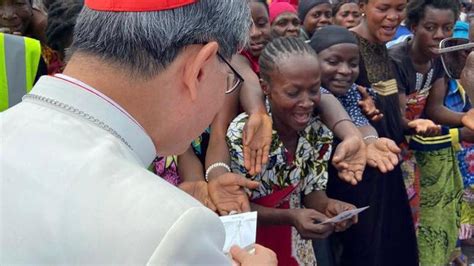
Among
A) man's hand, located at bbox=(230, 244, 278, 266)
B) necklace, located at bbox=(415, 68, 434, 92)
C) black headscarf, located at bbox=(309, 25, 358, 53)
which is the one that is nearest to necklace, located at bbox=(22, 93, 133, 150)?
man's hand, located at bbox=(230, 244, 278, 266)

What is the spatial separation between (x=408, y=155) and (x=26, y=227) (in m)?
2.79

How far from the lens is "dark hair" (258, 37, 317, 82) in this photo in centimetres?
266

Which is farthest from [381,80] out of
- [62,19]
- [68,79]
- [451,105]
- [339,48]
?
[68,79]

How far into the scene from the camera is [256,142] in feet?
7.97

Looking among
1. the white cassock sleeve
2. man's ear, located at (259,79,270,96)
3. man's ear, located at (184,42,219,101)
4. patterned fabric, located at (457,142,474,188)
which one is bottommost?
patterned fabric, located at (457,142,474,188)

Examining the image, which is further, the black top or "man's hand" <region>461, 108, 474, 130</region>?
the black top

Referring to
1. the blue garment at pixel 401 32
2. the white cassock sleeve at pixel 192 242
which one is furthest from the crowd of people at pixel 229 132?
the blue garment at pixel 401 32

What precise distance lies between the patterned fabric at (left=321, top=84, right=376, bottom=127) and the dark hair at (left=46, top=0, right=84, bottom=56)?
1.12 meters

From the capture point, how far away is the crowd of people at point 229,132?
0.85 metres

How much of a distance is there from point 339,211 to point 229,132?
552 millimetres

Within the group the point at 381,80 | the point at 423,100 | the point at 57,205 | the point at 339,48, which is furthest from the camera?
the point at 423,100

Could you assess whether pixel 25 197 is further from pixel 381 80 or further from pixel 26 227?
pixel 381 80

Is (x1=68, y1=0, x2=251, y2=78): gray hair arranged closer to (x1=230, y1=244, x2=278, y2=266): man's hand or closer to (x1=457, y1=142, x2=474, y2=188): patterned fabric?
(x1=230, y1=244, x2=278, y2=266): man's hand

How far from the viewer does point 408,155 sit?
3.38 meters
